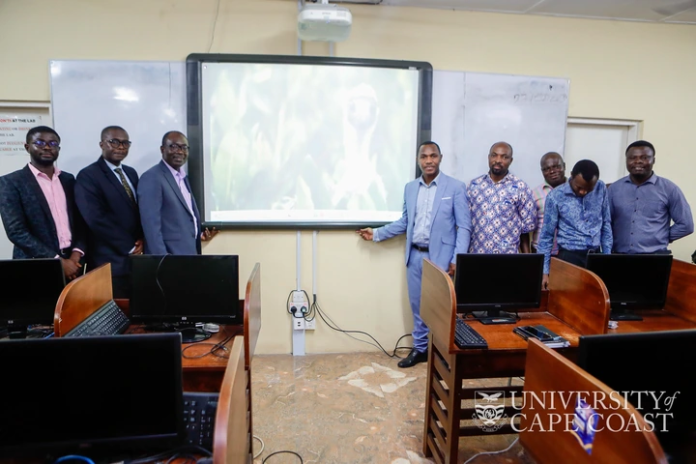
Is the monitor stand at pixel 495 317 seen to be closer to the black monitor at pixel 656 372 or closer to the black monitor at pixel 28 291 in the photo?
the black monitor at pixel 656 372

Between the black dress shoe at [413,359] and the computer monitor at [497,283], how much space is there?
1091 mm

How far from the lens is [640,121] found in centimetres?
335

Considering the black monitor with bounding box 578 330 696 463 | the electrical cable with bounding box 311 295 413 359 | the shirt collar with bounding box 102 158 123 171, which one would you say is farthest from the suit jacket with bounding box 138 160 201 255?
the black monitor with bounding box 578 330 696 463

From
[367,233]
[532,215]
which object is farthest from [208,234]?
[532,215]

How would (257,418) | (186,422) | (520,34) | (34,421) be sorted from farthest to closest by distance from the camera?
(520,34)
(257,418)
(186,422)
(34,421)

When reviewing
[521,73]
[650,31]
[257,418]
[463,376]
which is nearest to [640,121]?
[650,31]

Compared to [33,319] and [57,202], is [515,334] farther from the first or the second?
[57,202]

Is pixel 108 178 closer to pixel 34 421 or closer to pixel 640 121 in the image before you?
pixel 34 421

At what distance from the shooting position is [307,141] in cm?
302

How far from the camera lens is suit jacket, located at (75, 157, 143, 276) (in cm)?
235

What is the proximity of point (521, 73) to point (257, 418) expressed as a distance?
3.27 meters

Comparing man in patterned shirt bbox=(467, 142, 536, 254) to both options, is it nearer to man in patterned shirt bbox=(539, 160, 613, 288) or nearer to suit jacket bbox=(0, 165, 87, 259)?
man in patterned shirt bbox=(539, 160, 613, 288)

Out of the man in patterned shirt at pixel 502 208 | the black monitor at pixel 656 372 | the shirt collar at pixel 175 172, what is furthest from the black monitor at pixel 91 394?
the man in patterned shirt at pixel 502 208

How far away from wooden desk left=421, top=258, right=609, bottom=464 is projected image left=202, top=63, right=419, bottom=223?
1.25m
